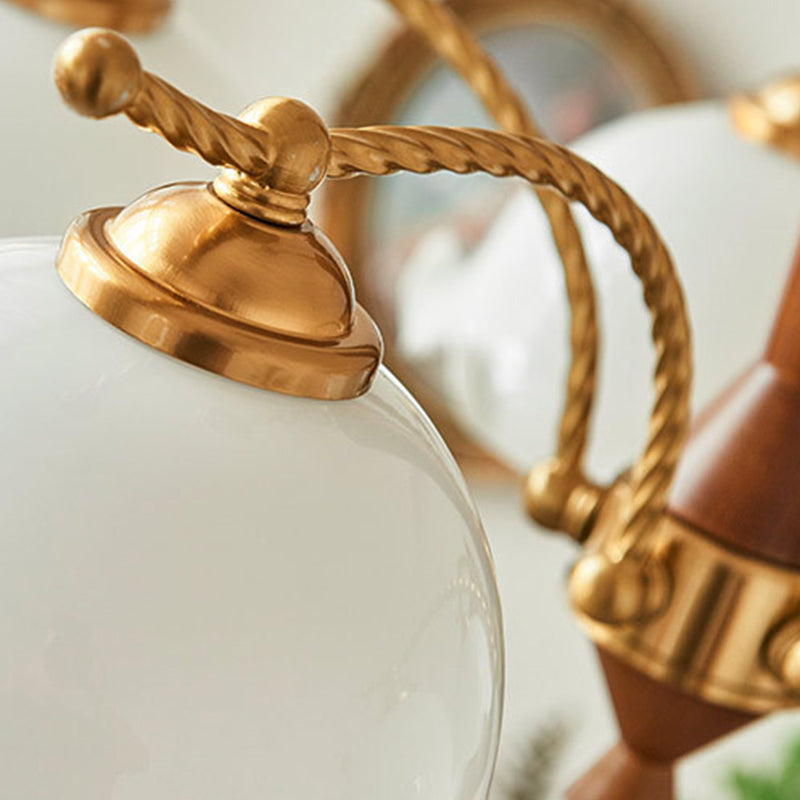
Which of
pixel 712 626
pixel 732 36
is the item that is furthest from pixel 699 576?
pixel 732 36

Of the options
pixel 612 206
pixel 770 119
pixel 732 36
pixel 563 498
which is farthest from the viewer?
pixel 732 36

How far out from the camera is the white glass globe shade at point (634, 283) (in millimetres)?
531

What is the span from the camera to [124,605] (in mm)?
177

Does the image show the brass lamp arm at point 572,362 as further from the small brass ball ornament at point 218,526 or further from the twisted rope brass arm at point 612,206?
the small brass ball ornament at point 218,526

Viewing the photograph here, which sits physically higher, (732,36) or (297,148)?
(297,148)

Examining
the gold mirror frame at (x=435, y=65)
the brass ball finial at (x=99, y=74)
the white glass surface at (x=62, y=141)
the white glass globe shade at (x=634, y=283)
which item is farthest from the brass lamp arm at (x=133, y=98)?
the gold mirror frame at (x=435, y=65)

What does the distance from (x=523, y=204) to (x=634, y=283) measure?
8 cm

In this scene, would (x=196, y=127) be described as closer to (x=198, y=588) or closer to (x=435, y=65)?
(x=198, y=588)

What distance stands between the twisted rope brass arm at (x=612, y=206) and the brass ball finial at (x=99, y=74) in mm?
41

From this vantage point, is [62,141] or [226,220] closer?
[226,220]

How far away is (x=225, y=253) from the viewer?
0.22 metres

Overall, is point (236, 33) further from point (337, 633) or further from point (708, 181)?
point (337, 633)

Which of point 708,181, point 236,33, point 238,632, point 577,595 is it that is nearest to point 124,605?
point 238,632

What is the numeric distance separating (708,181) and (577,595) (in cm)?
23
